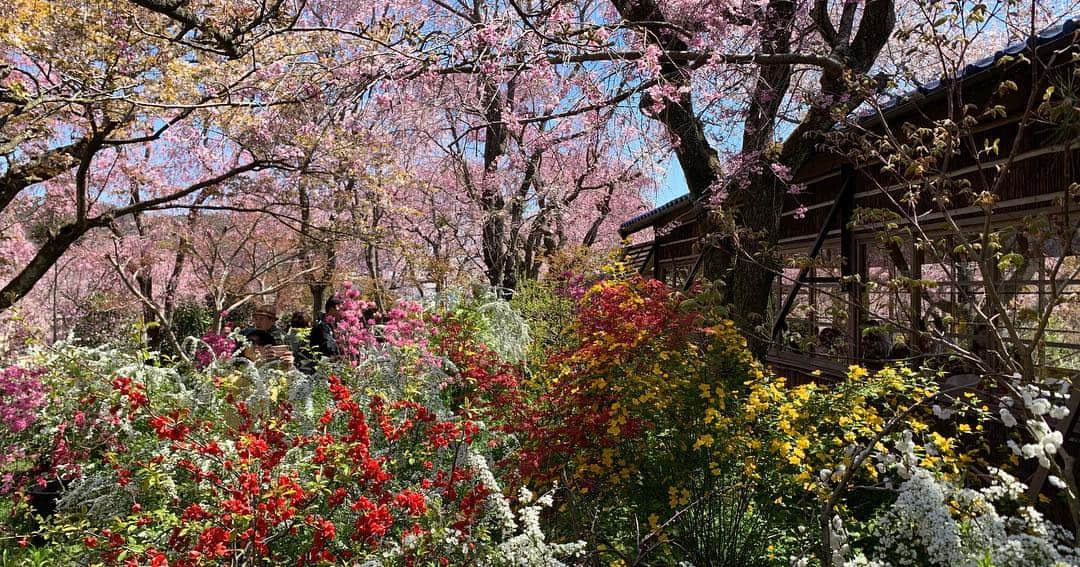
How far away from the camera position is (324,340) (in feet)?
22.4

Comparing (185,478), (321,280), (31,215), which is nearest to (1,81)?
→ (185,478)

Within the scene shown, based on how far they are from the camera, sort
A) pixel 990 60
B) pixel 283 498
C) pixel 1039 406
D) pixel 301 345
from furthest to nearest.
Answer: pixel 301 345, pixel 990 60, pixel 283 498, pixel 1039 406

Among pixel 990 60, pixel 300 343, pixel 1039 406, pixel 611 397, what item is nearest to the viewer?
pixel 1039 406

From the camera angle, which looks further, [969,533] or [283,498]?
[283,498]

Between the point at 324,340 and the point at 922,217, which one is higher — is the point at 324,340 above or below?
below

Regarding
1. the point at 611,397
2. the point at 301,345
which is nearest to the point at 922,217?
the point at 611,397

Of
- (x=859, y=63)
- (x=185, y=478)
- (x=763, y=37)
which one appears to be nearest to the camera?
(x=185, y=478)

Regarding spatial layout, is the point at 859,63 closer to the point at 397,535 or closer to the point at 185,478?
the point at 397,535

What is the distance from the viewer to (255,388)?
4238 mm

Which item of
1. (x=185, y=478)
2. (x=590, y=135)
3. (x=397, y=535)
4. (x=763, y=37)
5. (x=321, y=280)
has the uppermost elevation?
(x=763, y=37)

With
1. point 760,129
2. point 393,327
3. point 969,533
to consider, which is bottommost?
point 969,533

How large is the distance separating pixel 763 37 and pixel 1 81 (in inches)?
256

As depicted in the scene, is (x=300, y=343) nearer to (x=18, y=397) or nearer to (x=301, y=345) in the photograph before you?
(x=301, y=345)

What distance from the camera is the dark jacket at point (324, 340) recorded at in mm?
6637
